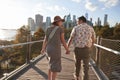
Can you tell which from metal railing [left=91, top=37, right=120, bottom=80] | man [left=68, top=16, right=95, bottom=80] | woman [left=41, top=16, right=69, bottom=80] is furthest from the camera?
metal railing [left=91, top=37, right=120, bottom=80]

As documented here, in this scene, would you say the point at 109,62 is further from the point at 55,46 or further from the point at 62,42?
the point at 55,46

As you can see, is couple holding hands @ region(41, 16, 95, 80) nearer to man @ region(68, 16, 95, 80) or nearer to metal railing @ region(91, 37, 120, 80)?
man @ region(68, 16, 95, 80)

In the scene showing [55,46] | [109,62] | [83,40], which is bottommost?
[109,62]

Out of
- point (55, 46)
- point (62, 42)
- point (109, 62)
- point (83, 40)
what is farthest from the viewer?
point (109, 62)

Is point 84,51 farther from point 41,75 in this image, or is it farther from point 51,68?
point 41,75

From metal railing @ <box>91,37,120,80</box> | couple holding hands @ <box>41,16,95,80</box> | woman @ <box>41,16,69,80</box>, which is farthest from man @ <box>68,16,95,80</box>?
metal railing @ <box>91,37,120,80</box>

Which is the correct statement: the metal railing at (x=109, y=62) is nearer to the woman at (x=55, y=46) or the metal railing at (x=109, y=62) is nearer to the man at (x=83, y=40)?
the man at (x=83, y=40)

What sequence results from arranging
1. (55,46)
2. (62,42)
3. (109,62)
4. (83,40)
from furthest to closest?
1. (109,62)
2. (83,40)
3. (62,42)
4. (55,46)

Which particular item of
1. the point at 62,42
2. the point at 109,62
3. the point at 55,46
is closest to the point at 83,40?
the point at 62,42

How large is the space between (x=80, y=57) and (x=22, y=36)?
5415cm

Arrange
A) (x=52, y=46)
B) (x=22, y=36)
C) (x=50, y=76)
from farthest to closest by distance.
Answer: (x=22, y=36) < (x=50, y=76) < (x=52, y=46)

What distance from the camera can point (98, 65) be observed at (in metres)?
9.06

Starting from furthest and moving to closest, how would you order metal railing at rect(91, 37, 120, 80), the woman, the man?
metal railing at rect(91, 37, 120, 80)
the man
the woman

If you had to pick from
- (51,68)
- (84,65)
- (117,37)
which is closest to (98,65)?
(84,65)
